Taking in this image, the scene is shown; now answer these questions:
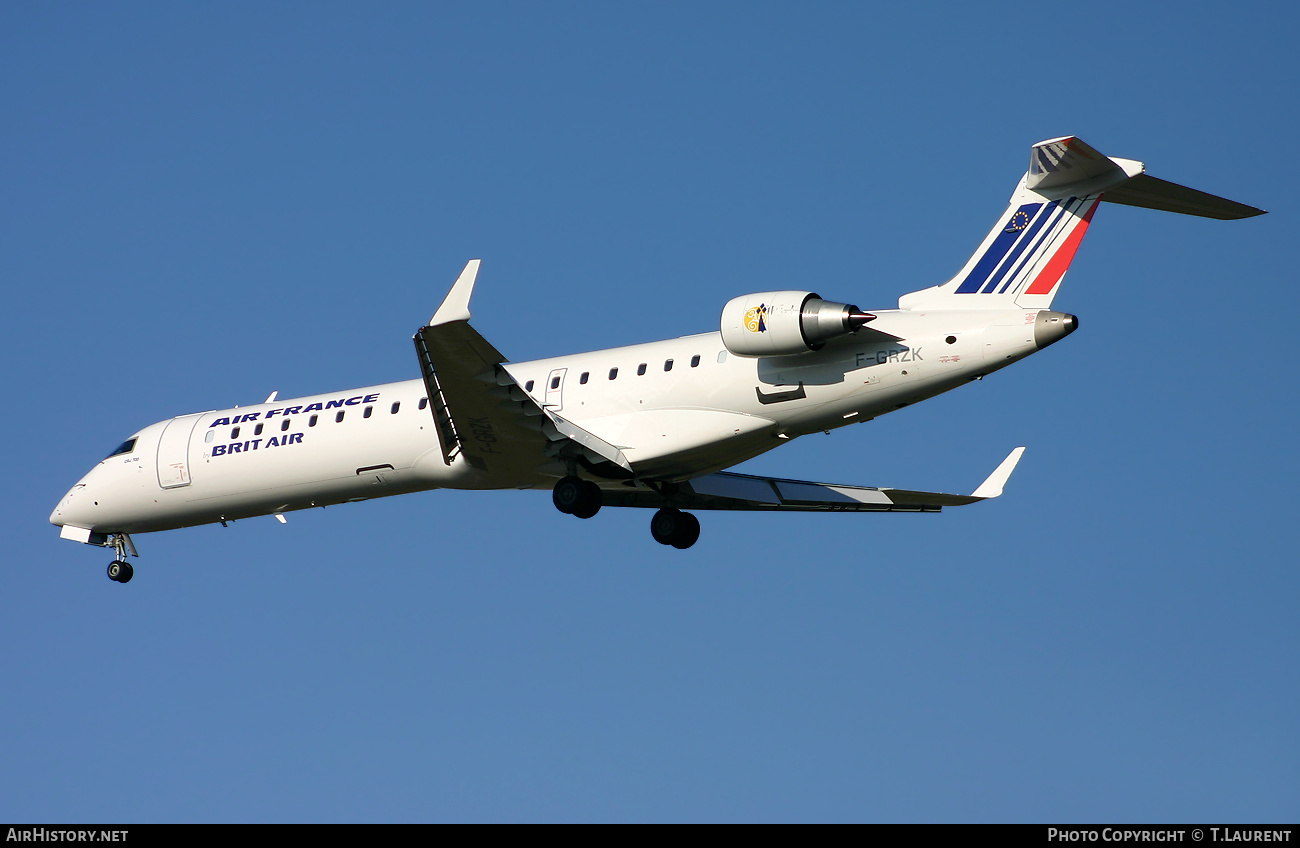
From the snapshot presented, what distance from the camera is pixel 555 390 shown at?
2325 cm

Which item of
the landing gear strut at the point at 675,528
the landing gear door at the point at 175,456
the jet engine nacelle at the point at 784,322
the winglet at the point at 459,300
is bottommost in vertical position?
the landing gear strut at the point at 675,528

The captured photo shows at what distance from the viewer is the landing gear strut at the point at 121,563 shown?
26797 millimetres

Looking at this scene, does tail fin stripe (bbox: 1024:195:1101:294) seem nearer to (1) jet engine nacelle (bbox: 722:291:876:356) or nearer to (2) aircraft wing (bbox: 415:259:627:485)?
(1) jet engine nacelle (bbox: 722:291:876:356)

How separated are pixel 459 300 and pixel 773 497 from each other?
8.29 metres

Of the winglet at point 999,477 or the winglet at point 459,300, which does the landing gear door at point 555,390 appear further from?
the winglet at point 999,477

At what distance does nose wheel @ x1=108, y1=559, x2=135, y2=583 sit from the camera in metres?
26.8

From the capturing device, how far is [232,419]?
25.9 m

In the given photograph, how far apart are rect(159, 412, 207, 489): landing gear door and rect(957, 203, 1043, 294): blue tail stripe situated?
13785 millimetres

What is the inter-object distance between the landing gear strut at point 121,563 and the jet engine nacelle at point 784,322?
503 inches

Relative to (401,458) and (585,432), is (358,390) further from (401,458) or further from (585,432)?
(585,432)

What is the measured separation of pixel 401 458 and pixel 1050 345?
10492 mm

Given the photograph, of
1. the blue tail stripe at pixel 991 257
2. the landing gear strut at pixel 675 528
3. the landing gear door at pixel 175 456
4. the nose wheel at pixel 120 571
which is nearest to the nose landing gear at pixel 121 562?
the nose wheel at pixel 120 571

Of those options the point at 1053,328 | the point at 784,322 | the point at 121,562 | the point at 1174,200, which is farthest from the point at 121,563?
the point at 1174,200
